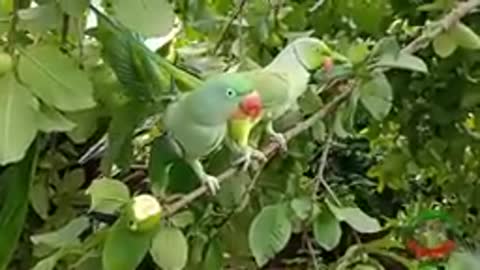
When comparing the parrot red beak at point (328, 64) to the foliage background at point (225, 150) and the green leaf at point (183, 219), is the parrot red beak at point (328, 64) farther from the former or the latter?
the green leaf at point (183, 219)

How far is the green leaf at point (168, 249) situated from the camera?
570mm

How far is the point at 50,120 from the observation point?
563 millimetres

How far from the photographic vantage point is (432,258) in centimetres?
72

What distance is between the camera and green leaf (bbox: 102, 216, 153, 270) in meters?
0.55

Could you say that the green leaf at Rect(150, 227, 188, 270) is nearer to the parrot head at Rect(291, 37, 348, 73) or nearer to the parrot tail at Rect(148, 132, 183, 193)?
the parrot tail at Rect(148, 132, 183, 193)

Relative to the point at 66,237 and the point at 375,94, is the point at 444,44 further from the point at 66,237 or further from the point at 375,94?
the point at 66,237

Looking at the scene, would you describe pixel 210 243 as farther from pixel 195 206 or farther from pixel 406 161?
Result: pixel 406 161

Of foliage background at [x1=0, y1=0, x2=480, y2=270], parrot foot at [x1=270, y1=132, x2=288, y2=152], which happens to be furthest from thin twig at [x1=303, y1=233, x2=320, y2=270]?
parrot foot at [x1=270, y1=132, x2=288, y2=152]

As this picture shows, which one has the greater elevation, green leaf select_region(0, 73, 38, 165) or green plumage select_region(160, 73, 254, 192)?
green leaf select_region(0, 73, 38, 165)

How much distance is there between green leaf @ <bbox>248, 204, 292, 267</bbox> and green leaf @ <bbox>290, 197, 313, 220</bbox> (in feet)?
0.04

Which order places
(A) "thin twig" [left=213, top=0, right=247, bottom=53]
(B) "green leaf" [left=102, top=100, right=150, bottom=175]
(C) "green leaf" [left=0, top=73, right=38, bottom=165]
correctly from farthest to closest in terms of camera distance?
(A) "thin twig" [left=213, top=0, right=247, bottom=53], (B) "green leaf" [left=102, top=100, right=150, bottom=175], (C) "green leaf" [left=0, top=73, right=38, bottom=165]

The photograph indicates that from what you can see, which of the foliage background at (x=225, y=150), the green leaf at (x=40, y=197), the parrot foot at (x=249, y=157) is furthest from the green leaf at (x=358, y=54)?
the green leaf at (x=40, y=197)

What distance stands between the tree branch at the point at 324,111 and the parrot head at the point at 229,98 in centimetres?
5

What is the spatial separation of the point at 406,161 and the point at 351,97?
339 millimetres
